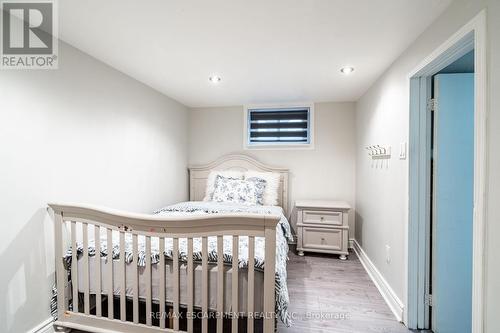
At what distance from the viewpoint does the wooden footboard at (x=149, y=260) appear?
1.24m

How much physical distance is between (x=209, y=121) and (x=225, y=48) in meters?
1.91

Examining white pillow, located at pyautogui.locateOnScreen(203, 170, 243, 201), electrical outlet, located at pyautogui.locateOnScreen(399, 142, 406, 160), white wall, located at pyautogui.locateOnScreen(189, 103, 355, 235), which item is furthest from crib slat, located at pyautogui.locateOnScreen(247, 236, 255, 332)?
white wall, located at pyautogui.locateOnScreen(189, 103, 355, 235)

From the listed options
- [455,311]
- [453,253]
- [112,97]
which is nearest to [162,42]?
[112,97]

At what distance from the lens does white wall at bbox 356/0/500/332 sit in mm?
949

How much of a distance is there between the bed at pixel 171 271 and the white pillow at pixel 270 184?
1.45 metres

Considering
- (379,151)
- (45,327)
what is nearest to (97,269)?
(45,327)

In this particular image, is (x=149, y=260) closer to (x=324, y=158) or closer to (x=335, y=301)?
(x=335, y=301)

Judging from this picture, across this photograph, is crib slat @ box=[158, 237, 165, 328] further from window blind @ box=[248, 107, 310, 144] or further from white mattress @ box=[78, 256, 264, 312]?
window blind @ box=[248, 107, 310, 144]

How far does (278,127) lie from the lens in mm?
3484

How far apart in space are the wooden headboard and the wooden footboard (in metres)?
1.96

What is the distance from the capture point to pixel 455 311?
1570mm

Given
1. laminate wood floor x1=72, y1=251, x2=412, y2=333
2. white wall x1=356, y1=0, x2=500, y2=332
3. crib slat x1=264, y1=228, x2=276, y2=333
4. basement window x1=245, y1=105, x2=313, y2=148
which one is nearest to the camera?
white wall x1=356, y1=0, x2=500, y2=332

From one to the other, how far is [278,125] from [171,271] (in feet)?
8.59

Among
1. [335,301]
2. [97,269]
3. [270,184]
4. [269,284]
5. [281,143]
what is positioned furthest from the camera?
[281,143]
